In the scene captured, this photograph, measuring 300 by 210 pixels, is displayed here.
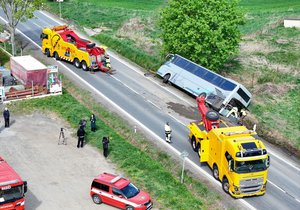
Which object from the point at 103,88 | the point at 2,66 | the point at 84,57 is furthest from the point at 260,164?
the point at 2,66

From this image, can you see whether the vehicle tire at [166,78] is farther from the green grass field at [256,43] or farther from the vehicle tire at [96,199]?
the vehicle tire at [96,199]

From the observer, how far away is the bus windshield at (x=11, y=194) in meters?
26.2

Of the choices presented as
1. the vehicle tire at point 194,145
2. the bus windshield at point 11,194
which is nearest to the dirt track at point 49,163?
the bus windshield at point 11,194

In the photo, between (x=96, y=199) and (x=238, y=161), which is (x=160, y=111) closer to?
(x=238, y=161)

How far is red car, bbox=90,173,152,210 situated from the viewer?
94.7ft

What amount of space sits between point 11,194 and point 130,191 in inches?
269

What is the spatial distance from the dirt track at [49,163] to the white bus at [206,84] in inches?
504

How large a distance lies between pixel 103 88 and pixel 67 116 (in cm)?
686

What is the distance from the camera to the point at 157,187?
31.8 m

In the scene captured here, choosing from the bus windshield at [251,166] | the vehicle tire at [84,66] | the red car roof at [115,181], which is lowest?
the red car roof at [115,181]

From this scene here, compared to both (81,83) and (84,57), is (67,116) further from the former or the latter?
(84,57)

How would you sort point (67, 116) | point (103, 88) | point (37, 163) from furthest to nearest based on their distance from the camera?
1. point (103, 88)
2. point (67, 116)
3. point (37, 163)

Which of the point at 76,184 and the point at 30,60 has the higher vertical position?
the point at 30,60

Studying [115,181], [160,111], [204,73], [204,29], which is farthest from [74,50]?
[115,181]
